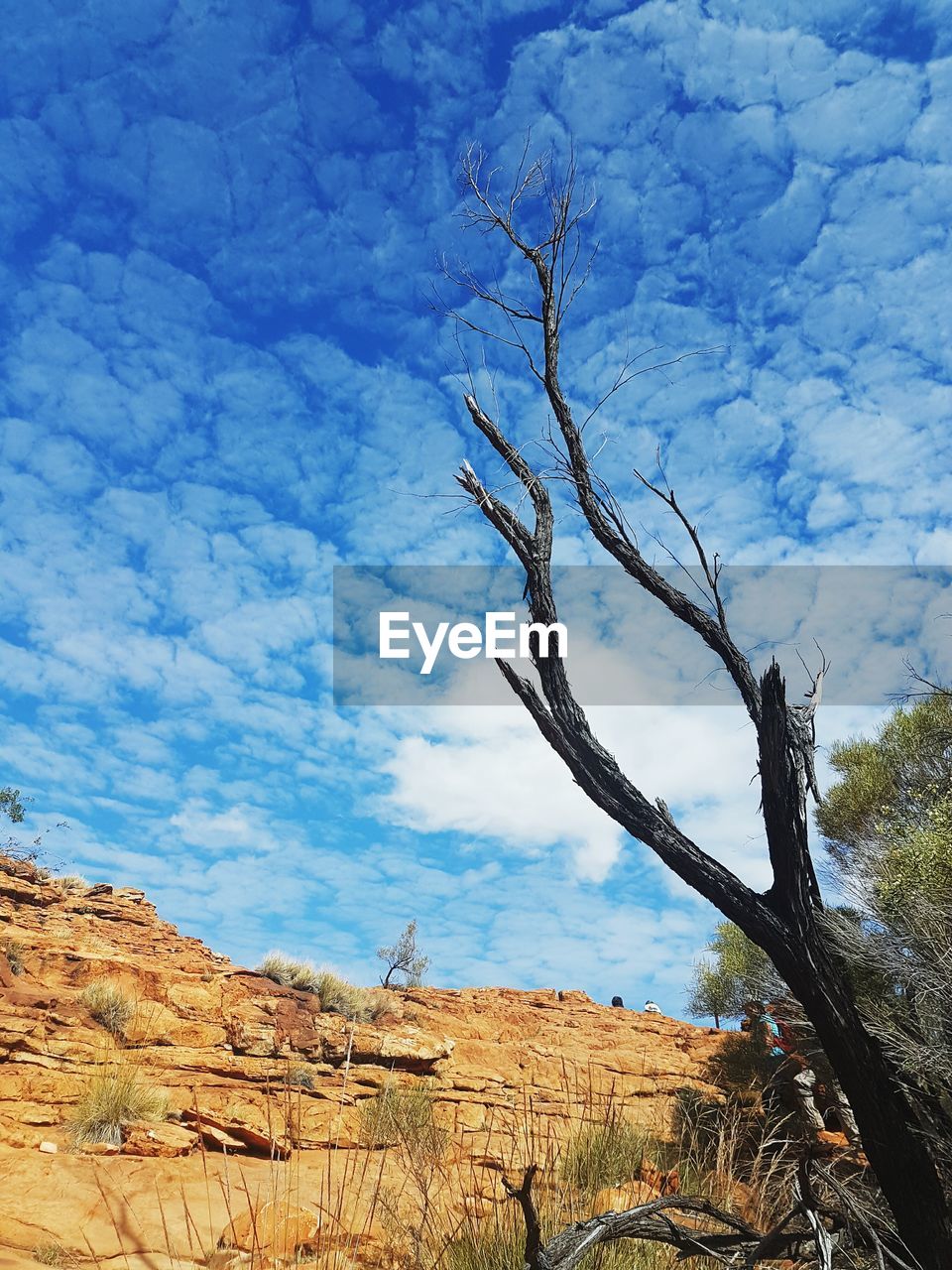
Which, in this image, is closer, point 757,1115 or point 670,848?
point 670,848

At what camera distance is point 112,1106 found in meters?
8.02

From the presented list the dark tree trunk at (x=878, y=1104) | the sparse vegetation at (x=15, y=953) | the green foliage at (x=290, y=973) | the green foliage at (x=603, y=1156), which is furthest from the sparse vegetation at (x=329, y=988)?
the dark tree trunk at (x=878, y=1104)

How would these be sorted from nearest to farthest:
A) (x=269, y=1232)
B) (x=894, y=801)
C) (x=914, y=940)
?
(x=269, y=1232)
(x=914, y=940)
(x=894, y=801)

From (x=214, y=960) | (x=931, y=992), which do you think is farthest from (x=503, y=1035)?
(x=931, y=992)

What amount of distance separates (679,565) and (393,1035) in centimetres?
879

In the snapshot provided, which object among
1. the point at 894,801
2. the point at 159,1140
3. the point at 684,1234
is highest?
the point at 894,801

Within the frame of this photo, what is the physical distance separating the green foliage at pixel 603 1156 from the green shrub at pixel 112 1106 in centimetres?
455

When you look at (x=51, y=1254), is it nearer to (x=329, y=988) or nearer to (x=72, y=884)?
(x=329, y=988)

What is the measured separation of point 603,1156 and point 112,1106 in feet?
17.7

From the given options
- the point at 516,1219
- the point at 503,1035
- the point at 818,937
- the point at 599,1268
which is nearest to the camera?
the point at 599,1268

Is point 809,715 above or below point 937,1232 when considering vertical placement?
above

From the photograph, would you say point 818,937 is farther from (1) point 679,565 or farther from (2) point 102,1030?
(2) point 102,1030

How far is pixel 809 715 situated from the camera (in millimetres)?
5770

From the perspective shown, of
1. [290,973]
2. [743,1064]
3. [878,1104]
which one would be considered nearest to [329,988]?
[290,973]
